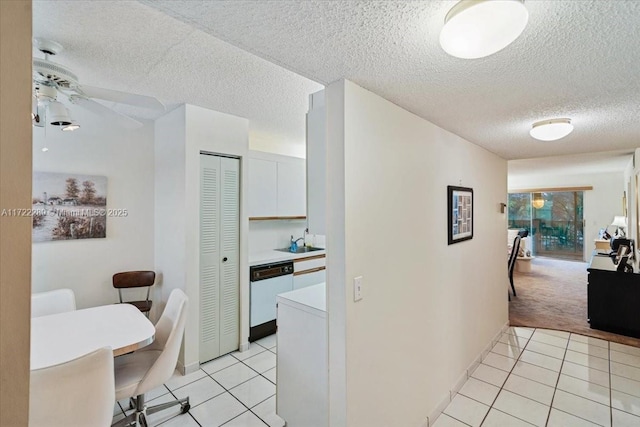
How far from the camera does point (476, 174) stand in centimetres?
303

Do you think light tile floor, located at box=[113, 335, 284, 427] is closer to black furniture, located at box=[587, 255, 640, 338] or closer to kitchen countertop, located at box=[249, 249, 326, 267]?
kitchen countertop, located at box=[249, 249, 326, 267]

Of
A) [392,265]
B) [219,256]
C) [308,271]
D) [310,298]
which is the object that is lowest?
[308,271]

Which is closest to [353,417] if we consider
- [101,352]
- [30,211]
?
[101,352]

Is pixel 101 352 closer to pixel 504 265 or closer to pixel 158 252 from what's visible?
pixel 158 252

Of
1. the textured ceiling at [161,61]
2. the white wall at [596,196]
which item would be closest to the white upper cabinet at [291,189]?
the textured ceiling at [161,61]

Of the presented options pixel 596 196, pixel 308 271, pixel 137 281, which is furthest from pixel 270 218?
pixel 596 196

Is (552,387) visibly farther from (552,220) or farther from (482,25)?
(552,220)

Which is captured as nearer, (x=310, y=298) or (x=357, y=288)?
(x=357, y=288)

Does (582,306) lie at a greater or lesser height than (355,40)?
lesser

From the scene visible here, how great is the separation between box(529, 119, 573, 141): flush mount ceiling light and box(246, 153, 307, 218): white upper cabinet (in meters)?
2.47

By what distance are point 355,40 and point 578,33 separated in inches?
33.2

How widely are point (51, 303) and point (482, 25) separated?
3.24 meters

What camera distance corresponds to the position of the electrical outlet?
1546 mm

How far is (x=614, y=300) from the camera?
3.58 m
